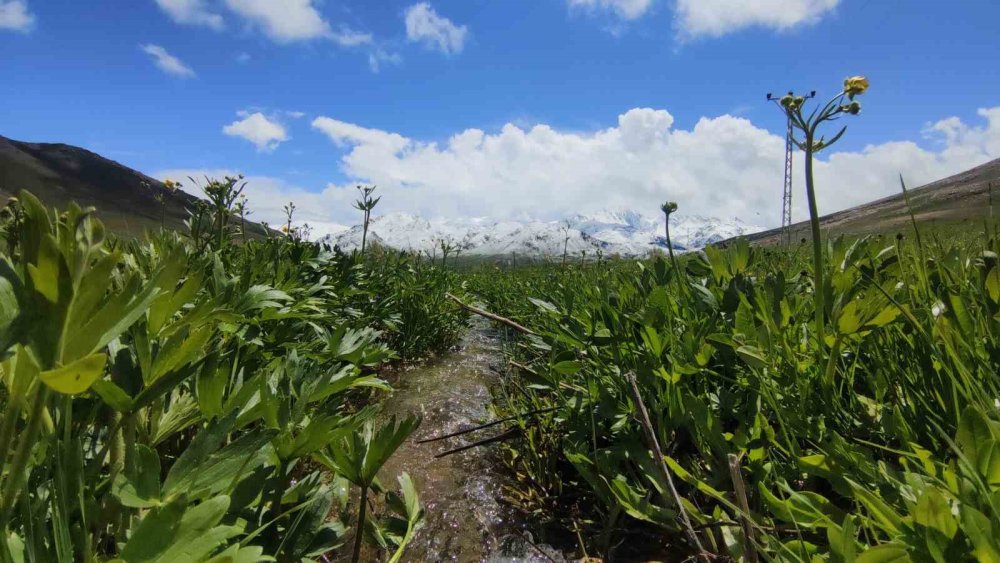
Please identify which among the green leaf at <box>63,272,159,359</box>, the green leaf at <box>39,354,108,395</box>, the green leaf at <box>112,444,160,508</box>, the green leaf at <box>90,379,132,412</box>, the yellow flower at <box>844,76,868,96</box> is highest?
the yellow flower at <box>844,76,868,96</box>

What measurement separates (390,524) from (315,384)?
1.47 ft

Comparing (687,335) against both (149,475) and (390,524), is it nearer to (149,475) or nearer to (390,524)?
(390,524)

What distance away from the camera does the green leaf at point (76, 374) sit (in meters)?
0.47

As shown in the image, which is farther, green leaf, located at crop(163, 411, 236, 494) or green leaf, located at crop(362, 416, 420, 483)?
green leaf, located at crop(362, 416, 420, 483)

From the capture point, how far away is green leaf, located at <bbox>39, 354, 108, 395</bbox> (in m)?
0.47

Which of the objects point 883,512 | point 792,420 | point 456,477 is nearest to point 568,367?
point 456,477

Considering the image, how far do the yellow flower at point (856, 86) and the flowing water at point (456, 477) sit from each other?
177 centimetres

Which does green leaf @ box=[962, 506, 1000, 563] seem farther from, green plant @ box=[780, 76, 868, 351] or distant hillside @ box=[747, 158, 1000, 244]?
distant hillside @ box=[747, 158, 1000, 244]

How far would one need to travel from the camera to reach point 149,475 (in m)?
0.88

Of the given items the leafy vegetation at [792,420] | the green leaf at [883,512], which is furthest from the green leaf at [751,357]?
the green leaf at [883,512]

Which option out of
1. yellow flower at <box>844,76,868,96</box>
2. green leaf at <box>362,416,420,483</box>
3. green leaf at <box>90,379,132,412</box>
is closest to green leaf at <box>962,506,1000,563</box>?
green leaf at <box>362,416,420,483</box>

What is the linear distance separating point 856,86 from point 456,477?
221 centimetres

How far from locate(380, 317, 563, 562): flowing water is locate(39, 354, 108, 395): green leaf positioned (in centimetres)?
165

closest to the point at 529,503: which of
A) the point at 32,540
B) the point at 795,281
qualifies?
the point at 795,281
